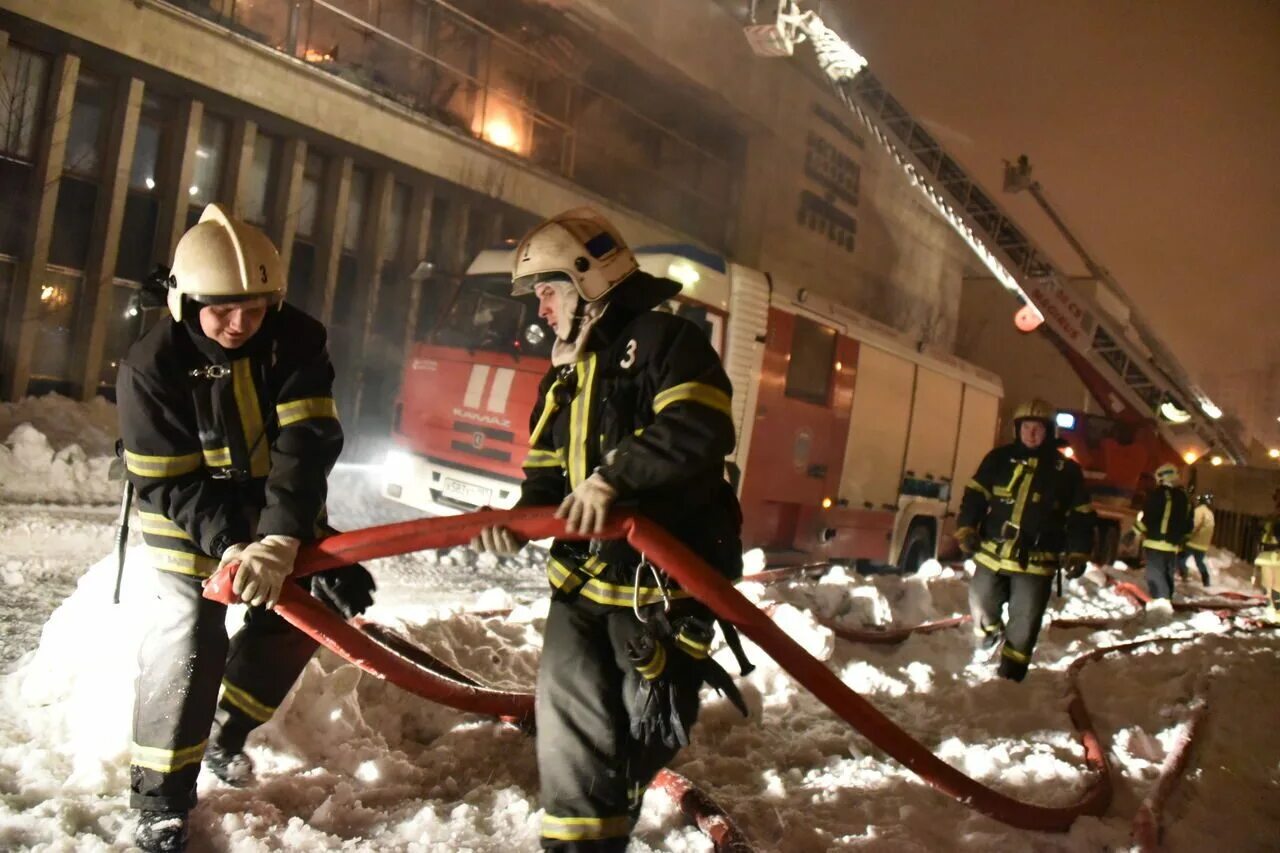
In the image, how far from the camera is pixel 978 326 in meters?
26.3

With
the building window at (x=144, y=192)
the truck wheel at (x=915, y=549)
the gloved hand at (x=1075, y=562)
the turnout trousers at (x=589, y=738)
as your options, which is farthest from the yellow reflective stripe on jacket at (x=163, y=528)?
the building window at (x=144, y=192)

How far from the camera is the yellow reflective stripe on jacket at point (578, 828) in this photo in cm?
221

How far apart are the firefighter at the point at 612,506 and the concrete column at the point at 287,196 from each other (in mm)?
10897

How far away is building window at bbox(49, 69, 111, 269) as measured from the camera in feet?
34.1

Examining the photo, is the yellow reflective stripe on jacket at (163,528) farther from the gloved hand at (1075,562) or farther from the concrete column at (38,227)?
the concrete column at (38,227)

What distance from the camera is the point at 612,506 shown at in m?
2.31

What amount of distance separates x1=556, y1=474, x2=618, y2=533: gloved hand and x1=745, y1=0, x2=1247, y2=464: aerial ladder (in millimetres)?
12134

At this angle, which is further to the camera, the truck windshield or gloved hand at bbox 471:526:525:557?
the truck windshield

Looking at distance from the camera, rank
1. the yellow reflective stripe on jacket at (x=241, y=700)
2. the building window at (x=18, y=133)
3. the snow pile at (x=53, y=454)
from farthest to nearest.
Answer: the building window at (x=18, y=133), the snow pile at (x=53, y=454), the yellow reflective stripe on jacket at (x=241, y=700)

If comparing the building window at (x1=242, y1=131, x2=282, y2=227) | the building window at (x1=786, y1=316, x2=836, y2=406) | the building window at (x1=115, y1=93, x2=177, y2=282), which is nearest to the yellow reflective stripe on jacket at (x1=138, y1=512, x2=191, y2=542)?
the building window at (x1=786, y1=316, x2=836, y2=406)

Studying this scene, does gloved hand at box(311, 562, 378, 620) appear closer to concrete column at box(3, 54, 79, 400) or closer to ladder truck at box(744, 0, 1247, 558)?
concrete column at box(3, 54, 79, 400)

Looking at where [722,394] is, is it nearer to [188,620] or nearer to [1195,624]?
[188,620]

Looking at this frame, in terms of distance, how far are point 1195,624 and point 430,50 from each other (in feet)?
43.5

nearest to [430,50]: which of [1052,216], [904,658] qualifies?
[1052,216]
